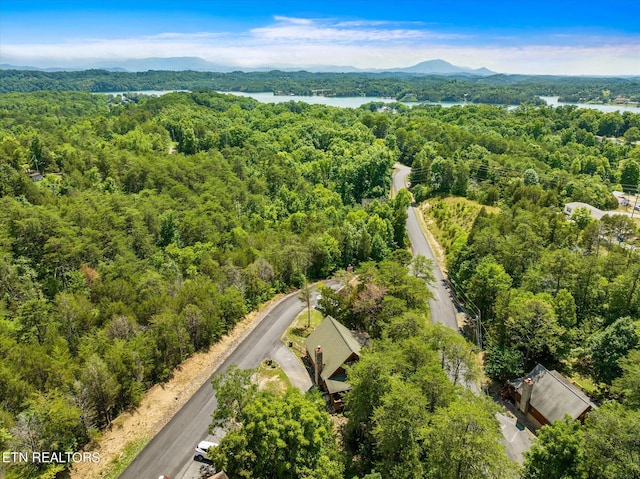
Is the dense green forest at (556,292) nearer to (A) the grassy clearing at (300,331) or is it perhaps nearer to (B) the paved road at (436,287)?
(B) the paved road at (436,287)

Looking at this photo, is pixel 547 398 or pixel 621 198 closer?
pixel 547 398

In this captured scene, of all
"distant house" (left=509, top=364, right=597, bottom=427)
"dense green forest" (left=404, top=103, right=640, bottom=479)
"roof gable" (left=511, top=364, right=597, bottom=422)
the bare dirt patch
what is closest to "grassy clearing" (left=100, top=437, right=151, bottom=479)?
the bare dirt patch

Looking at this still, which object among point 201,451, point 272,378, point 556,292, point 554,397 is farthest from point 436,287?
point 201,451

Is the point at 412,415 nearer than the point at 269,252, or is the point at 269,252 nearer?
the point at 412,415

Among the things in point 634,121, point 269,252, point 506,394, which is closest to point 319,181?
point 269,252

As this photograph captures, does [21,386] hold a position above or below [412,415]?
below

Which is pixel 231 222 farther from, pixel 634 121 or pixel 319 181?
pixel 634 121

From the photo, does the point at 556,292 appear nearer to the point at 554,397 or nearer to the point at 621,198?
the point at 554,397
